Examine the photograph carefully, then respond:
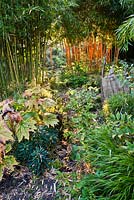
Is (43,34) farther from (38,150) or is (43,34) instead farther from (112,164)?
(112,164)

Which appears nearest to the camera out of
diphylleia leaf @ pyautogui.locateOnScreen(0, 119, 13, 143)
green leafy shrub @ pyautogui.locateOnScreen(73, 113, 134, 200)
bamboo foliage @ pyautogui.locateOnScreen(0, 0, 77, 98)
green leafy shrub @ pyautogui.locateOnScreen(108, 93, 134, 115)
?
green leafy shrub @ pyautogui.locateOnScreen(73, 113, 134, 200)

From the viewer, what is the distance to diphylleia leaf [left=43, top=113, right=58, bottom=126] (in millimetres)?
2295

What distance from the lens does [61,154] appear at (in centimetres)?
243

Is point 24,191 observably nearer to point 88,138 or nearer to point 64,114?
point 88,138

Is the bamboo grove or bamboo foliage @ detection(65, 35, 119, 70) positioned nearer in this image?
the bamboo grove

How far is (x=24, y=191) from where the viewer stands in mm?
2158

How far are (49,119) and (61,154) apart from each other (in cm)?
30

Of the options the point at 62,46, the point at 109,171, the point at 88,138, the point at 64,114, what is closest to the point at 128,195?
the point at 109,171

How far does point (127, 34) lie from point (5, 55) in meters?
1.39

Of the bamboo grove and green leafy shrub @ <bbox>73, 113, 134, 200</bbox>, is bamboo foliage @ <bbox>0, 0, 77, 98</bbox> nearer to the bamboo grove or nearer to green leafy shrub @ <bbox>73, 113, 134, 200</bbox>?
the bamboo grove

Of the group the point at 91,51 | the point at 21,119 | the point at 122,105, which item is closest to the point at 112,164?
the point at 21,119

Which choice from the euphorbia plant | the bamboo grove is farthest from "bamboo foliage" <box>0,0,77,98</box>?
the euphorbia plant

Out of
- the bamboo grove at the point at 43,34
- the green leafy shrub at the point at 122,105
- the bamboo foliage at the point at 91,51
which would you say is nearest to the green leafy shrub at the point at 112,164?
the green leafy shrub at the point at 122,105

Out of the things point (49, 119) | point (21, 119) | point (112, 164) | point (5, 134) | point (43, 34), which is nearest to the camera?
point (112, 164)
